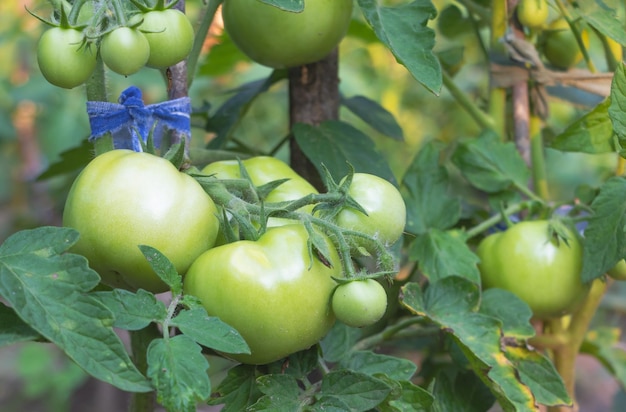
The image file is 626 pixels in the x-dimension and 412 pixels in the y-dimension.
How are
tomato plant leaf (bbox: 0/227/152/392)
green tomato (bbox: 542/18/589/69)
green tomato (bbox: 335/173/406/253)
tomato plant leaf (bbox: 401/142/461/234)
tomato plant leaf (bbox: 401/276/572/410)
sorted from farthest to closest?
green tomato (bbox: 542/18/589/69), tomato plant leaf (bbox: 401/142/461/234), tomato plant leaf (bbox: 401/276/572/410), green tomato (bbox: 335/173/406/253), tomato plant leaf (bbox: 0/227/152/392)

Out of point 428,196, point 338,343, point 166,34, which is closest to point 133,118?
point 166,34

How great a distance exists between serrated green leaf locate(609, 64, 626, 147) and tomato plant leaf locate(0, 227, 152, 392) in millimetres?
504

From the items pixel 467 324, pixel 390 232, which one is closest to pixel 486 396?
pixel 467 324

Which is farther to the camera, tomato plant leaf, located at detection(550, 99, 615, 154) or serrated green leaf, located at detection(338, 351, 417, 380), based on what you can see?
tomato plant leaf, located at detection(550, 99, 615, 154)

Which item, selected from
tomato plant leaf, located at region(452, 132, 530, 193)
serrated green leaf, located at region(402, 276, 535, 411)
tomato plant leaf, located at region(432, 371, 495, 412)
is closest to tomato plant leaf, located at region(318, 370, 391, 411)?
serrated green leaf, located at region(402, 276, 535, 411)

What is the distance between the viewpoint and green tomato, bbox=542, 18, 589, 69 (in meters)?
1.09

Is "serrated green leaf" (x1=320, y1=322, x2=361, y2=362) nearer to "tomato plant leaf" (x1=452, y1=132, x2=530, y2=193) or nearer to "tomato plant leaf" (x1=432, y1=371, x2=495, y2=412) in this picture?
"tomato plant leaf" (x1=432, y1=371, x2=495, y2=412)

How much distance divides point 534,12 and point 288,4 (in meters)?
0.48

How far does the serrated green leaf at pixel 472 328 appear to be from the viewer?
743 millimetres

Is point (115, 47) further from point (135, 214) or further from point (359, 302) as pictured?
point (359, 302)

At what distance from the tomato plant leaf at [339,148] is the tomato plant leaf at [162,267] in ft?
1.11

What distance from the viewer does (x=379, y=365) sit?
2.33 feet

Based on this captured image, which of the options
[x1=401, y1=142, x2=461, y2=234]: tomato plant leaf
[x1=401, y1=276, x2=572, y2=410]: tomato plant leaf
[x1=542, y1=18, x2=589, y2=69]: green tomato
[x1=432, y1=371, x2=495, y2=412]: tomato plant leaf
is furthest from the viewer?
[x1=542, y1=18, x2=589, y2=69]: green tomato

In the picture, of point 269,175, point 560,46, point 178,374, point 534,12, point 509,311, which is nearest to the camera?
point 178,374
